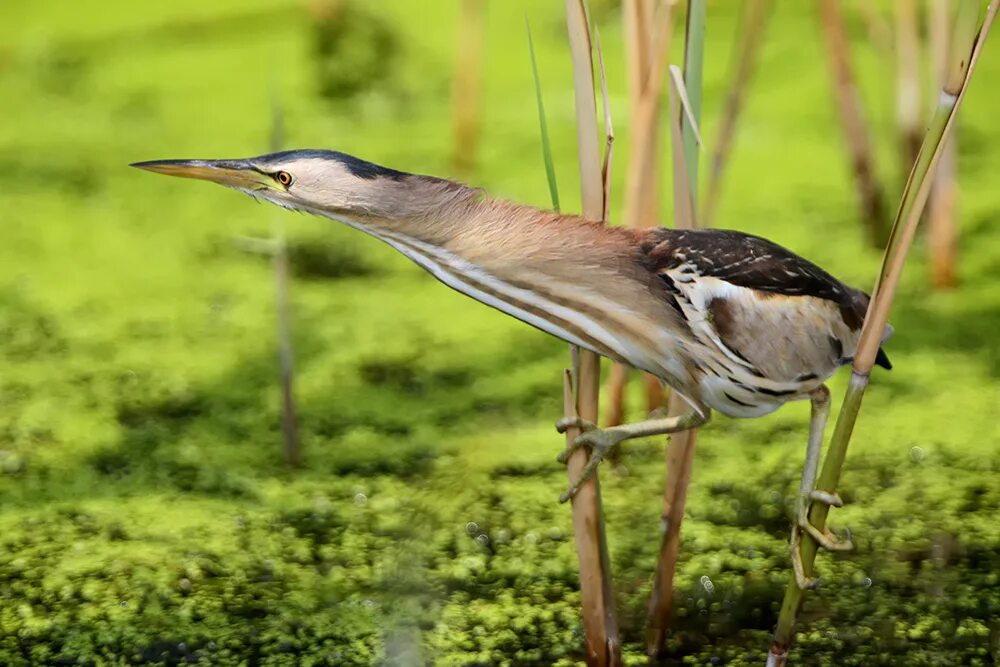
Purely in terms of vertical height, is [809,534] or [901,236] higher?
[901,236]

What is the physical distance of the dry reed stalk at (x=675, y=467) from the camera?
4.84 ft

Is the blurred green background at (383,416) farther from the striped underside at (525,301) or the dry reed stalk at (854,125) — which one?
the striped underside at (525,301)

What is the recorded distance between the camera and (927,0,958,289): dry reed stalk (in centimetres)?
233

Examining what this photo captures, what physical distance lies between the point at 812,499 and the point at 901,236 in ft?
0.88

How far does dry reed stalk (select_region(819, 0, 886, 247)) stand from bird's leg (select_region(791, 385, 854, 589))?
3.85 feet

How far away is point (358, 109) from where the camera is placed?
11.4ft

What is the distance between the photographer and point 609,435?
142 centimetres

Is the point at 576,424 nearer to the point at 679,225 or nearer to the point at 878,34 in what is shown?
the point at 679,225

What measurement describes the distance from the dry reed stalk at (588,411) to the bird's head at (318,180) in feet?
0.56

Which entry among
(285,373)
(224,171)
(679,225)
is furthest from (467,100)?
(224,171)

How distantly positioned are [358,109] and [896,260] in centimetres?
235

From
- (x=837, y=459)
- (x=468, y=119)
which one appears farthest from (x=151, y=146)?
(x=837, y=459)

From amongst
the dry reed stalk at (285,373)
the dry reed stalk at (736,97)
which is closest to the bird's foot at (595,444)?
the dry reed stalk at (736,97)

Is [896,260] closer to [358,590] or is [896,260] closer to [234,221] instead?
[358,590]
